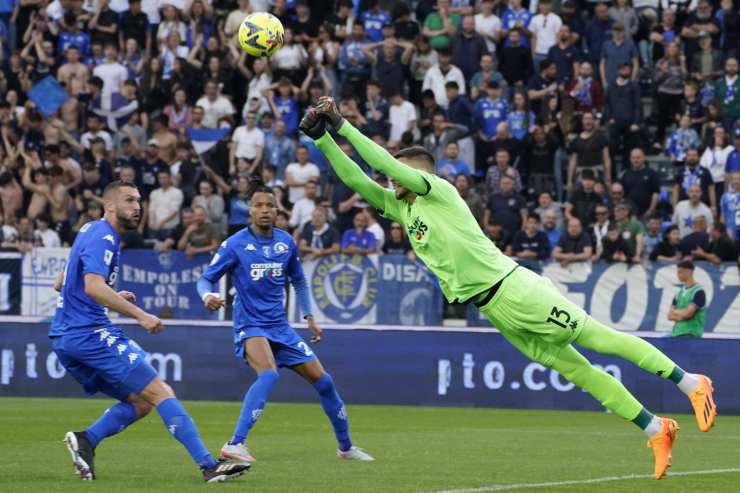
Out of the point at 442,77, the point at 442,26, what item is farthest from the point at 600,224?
the point at 442,26

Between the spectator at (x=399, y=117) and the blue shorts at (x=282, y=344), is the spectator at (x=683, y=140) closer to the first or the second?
the spectator at (x=399, y=117)

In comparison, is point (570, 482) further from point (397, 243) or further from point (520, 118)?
point (520, 118)

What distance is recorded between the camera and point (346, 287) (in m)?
21.8

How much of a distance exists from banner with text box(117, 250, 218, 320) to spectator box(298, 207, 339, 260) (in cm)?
152

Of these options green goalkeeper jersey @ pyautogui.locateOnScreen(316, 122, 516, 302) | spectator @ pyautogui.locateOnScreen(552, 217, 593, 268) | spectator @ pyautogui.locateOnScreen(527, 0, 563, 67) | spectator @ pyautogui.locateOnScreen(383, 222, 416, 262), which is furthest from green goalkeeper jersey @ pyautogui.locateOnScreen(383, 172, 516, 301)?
spectator @ pyautogui.locateOnScreen(527, 0, 563, 67)

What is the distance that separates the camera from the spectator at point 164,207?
24.5m

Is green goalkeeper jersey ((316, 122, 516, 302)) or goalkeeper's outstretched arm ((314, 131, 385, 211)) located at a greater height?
goalkeeper's outstretched arm ((314, 131, 385, 211))

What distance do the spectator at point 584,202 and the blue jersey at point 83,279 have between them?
13.0 meters

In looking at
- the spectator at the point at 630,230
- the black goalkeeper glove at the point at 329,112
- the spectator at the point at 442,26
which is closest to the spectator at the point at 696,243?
the spectator at the point at 630,230

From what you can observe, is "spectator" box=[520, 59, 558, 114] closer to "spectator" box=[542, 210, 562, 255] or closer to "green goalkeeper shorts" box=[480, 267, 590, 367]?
"spectator" box=[542, 210, 562, 255]

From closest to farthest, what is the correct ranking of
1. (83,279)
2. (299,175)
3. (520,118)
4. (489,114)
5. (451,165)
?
1. (83,279)
2. (451,165)
3. (299,175)
4. (520,118)
5. (489,114)

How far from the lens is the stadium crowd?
23.2 metres

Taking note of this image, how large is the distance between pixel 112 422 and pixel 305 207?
13.1 metres

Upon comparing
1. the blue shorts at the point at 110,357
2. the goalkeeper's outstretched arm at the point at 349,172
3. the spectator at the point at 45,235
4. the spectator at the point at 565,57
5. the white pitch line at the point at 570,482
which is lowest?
the spectator at the point at 45,235
